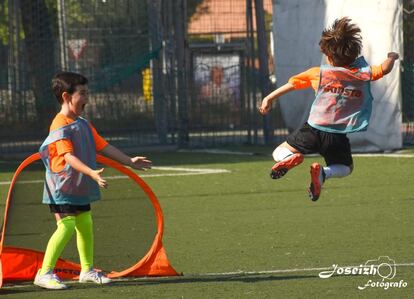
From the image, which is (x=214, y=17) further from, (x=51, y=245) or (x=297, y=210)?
(x=51, y=245)

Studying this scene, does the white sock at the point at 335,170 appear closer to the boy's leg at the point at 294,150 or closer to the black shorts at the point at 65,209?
the boy's leg at the point at 294,150

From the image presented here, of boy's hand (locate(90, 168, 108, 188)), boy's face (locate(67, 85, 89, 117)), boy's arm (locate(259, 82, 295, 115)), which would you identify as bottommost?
boy's hand (locate(90, 168, 108, 188))

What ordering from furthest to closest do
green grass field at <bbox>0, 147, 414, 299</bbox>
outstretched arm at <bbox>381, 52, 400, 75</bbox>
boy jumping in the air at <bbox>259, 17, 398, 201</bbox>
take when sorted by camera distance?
boy jumping in the air at <bbox>259, 17, 398, 201</bbox>, outstretched arm at <bbox>381, 52, 400, 75</bbox>, green grass field at <bbox>0, 147, 414, 299</bbox>

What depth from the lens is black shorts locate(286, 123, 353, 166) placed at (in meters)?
9.37

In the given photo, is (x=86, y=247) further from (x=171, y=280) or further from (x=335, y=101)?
(x=335, y=101)

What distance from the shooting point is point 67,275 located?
8781mm

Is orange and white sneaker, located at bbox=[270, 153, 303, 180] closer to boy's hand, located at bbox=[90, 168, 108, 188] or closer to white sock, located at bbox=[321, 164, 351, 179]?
white sock, located at bbox=[321, 164, 351, 179]

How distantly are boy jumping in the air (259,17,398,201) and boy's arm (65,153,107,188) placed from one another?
175 cm

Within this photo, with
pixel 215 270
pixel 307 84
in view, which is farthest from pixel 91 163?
pixel 307 84

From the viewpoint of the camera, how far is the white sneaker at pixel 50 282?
823cm

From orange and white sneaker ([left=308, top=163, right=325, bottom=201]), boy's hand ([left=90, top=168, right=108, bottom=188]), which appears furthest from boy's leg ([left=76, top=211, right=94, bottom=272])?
orange and white sneaker ([left=308, top=163, right=325, bottom=201])

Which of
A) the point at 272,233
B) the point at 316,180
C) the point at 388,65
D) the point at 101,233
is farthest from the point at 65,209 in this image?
the point at 272,233

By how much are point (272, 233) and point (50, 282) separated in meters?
3.03

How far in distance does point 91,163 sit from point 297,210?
440 centimetres
